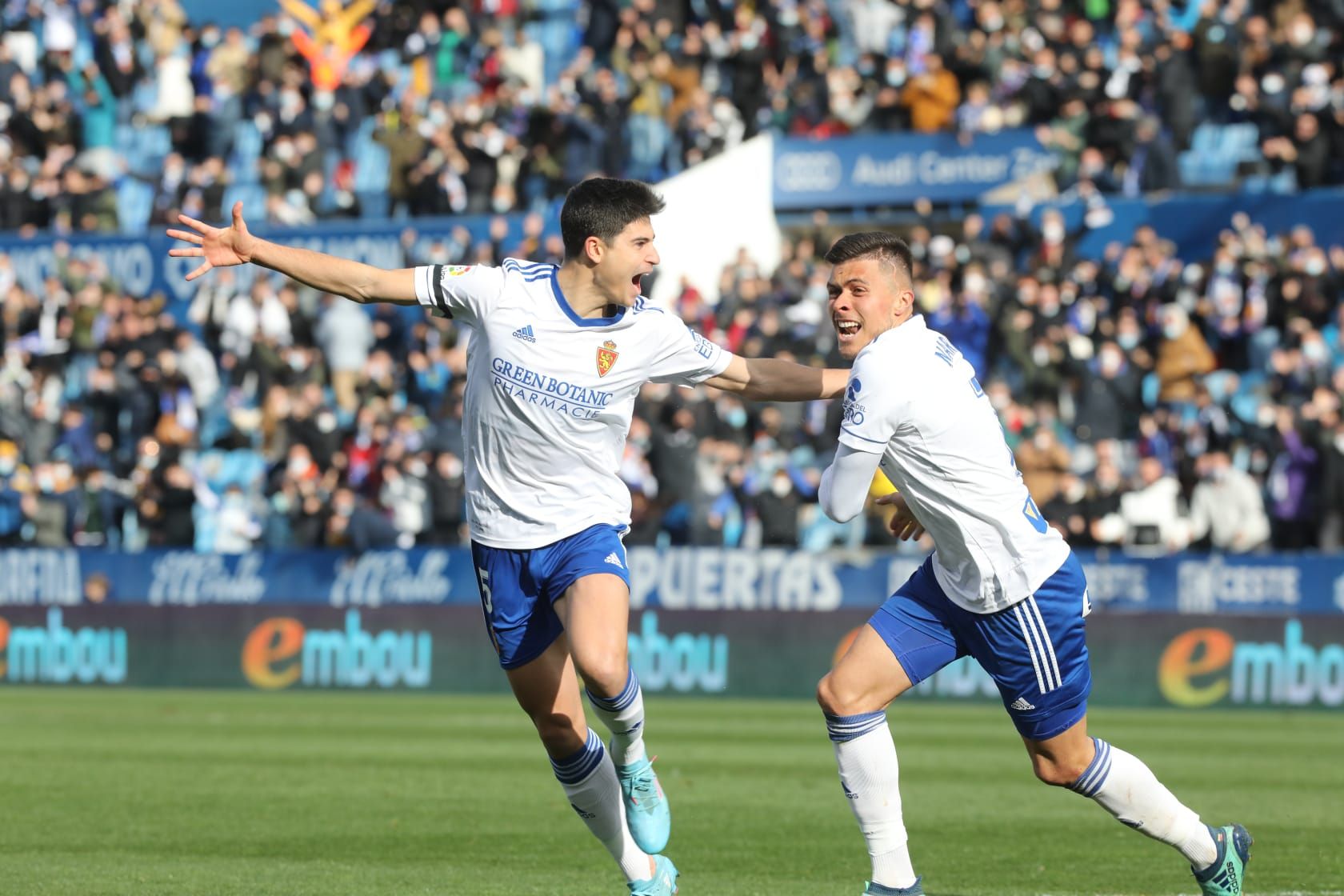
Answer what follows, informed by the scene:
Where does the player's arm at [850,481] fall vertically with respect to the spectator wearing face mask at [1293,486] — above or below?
above

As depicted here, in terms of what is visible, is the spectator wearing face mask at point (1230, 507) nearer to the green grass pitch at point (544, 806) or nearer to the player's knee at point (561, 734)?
the green grass pitch at point (544, 806)

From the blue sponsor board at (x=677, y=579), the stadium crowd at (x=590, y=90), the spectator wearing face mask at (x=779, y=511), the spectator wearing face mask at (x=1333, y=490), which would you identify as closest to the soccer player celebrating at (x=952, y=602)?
the blue sponsor board at (x=677, y=579)

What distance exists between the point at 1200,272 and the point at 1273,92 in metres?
2.79

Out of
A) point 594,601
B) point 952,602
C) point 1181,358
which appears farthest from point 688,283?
point 952,602

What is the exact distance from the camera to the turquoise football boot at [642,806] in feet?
27.5

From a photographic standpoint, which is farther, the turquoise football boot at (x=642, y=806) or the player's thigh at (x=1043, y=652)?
the turquoise football boot at (x=642, y=806)

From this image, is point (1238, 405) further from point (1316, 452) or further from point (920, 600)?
point (920, 600)

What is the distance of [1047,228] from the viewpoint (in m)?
26.6

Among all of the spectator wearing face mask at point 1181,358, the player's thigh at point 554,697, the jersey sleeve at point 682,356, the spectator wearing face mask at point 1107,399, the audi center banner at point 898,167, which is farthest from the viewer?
the audi center banner at point 898,167

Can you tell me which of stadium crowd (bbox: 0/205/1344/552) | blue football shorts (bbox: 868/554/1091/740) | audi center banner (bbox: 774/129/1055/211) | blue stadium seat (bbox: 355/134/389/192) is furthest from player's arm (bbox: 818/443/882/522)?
blue stadium seat (bbox: 355/134/389/192)

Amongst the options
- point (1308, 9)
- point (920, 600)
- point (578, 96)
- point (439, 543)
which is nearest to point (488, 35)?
point (578, 96)

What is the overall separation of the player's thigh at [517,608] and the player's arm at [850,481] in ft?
4.58

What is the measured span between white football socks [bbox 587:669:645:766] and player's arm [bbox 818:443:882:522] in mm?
1165

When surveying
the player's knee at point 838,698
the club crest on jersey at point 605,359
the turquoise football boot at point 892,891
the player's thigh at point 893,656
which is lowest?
the turquoise football boot at point 892,891
